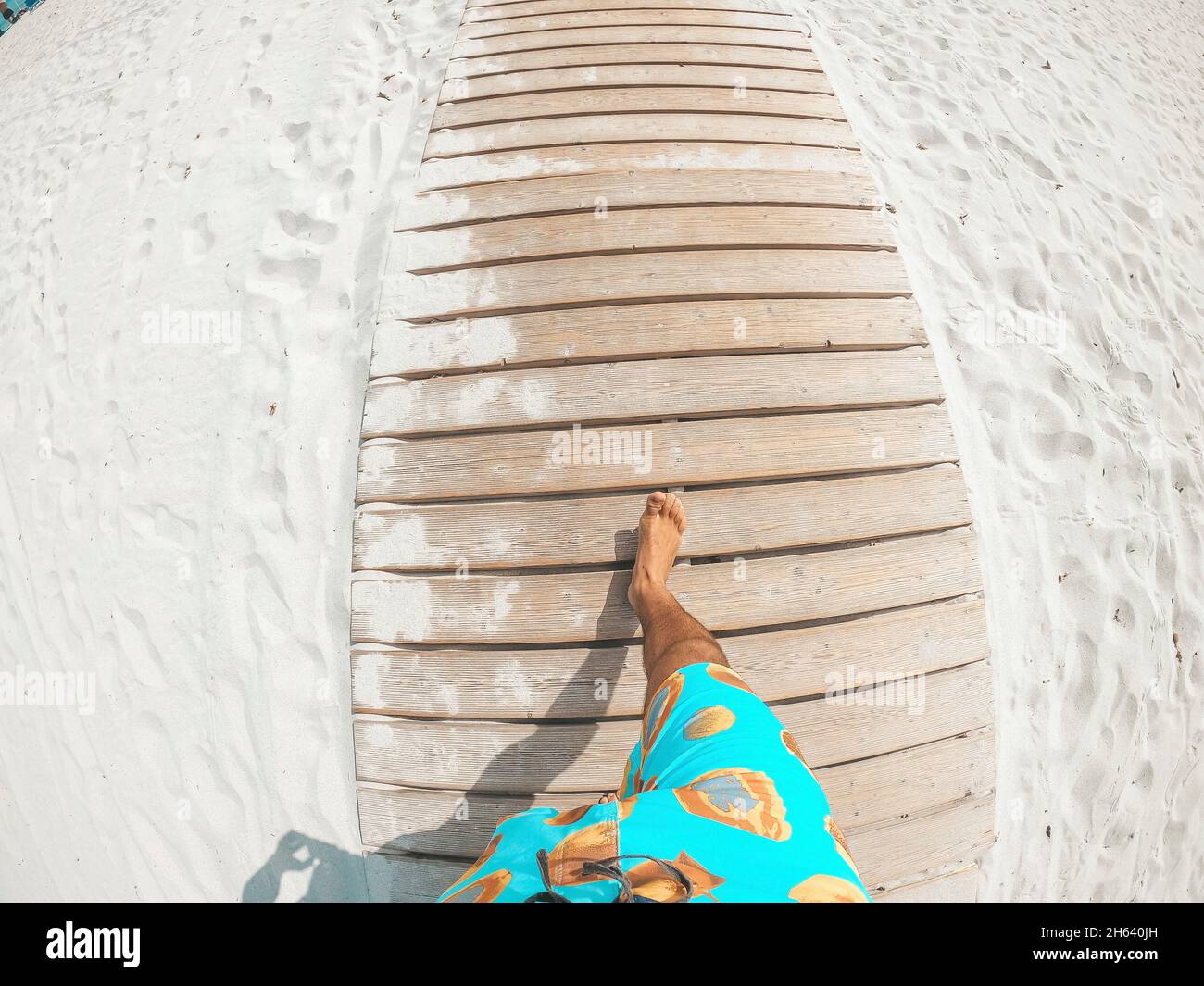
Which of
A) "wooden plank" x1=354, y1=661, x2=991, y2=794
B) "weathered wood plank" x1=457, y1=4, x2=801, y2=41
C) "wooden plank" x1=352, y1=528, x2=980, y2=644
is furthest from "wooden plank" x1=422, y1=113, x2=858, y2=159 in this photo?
"wooden plank" x1=354, y1=661, x2=991, y2=794

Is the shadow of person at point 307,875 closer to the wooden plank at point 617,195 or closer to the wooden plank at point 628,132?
the wooden plank at point 617,195

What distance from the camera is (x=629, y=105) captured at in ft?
7.45

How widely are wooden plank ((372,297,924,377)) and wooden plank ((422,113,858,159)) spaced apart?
0.83m

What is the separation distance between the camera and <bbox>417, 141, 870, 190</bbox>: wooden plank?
2.12m

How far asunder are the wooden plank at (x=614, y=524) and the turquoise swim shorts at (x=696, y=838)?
2.05 feet

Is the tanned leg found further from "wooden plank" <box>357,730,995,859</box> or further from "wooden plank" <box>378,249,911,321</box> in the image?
"wooden plank" <box>378,249,911,321</box>

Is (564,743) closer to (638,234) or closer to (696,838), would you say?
(696,838)

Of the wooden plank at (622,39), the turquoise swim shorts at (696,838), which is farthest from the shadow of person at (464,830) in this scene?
the wooden plank at (622,39)

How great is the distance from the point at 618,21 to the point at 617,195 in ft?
3.99

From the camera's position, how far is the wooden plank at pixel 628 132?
2186 mm

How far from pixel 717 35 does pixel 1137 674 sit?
3024 mm

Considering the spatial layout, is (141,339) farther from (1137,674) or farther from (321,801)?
(1137,674)
